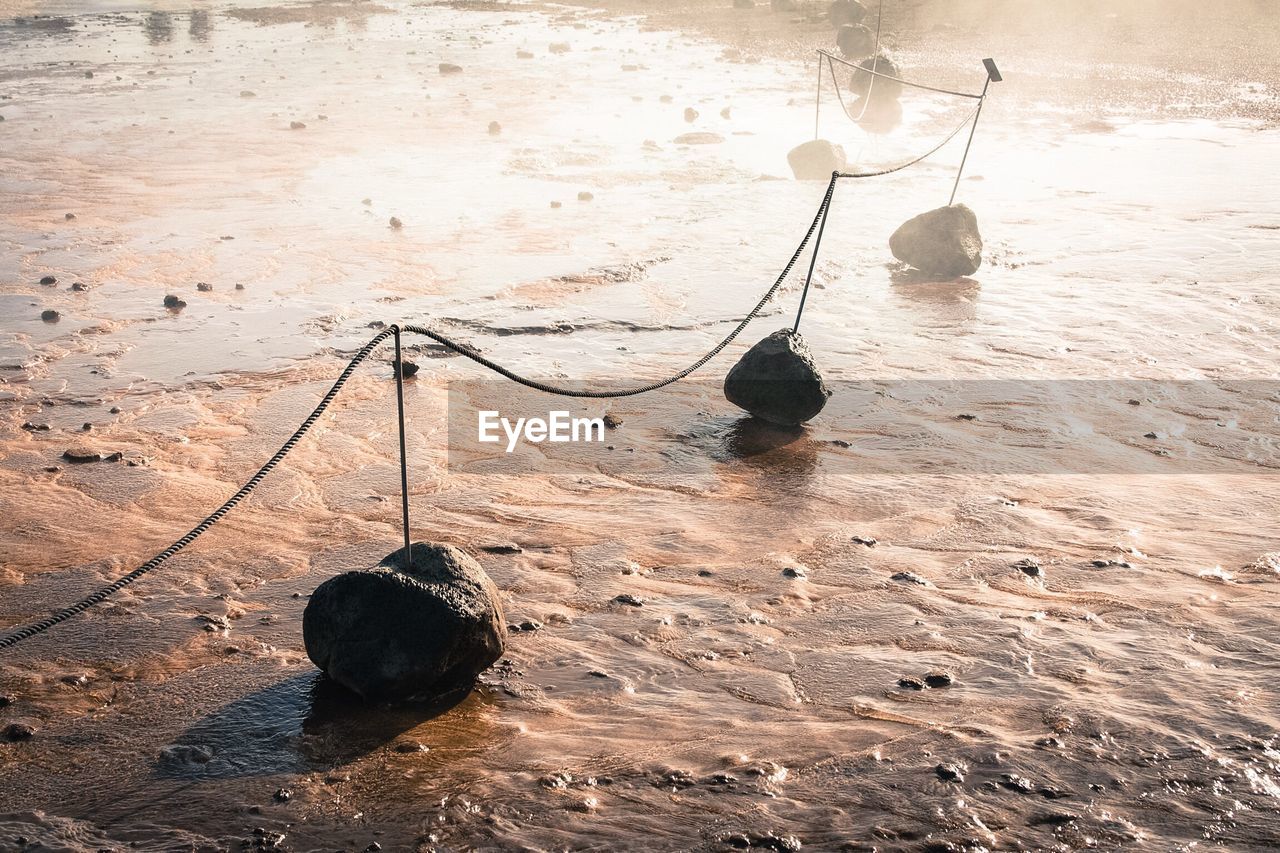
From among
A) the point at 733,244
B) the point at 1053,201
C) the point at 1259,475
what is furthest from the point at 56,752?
the point at 1053,201

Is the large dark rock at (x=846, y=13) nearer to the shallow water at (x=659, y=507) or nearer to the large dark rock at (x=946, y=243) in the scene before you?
the shallow water at (x=659, y=507)

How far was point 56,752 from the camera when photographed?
377cm

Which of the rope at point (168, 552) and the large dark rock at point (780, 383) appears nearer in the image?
the rope at point (168, 552)

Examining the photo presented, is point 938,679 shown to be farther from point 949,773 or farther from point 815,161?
point 815,161

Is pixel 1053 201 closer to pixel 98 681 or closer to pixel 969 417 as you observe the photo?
pixel 969 417

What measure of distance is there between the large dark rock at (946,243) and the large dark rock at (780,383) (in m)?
4.06

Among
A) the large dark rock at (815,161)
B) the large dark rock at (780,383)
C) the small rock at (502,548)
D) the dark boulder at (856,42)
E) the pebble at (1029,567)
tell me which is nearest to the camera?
the pebble at (1029,567)

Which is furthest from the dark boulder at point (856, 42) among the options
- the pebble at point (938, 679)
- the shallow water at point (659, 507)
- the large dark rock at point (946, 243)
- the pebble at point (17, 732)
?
the pebble at point (17, 732)

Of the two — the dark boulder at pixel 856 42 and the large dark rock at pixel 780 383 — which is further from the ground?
the dark boulder at pixel 856 42

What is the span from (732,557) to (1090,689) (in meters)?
1.82

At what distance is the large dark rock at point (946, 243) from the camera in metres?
10.6

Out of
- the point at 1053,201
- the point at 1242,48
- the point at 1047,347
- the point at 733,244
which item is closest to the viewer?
the point at 1047,347

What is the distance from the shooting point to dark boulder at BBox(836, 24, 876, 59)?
2280cm

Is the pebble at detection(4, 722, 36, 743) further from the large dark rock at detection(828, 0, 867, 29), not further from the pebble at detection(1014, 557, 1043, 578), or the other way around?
the large dark rock at detection(828, 0, 867, 29)
